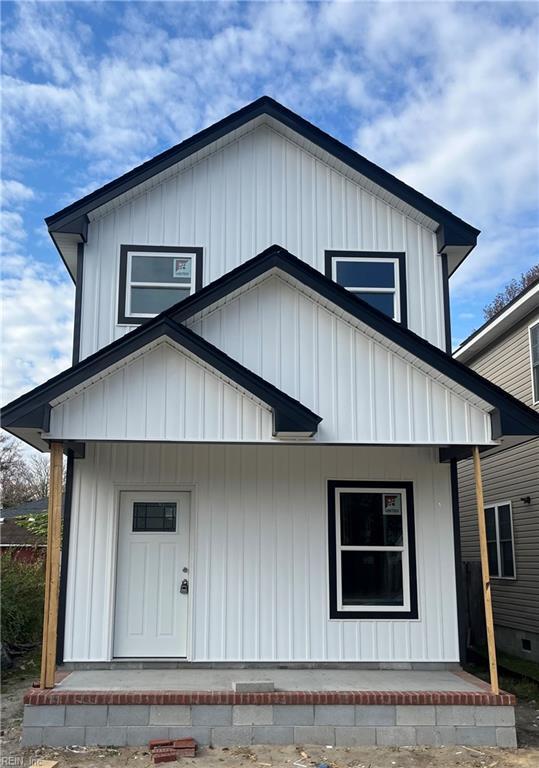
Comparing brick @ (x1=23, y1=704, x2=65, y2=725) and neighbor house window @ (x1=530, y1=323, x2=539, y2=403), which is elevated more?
neighbor house window @ (x1=530, y1=323, x2=539, y2=403)

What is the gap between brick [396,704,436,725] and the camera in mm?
7109

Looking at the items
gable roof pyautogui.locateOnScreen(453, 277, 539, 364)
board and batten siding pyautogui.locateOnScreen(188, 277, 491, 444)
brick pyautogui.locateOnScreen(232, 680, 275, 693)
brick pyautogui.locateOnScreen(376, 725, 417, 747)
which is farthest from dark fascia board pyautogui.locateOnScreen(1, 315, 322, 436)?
gable roof pyautogui.locateOnScreen(453, 277, 539, 364)

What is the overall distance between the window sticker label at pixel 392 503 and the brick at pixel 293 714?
9.36ft

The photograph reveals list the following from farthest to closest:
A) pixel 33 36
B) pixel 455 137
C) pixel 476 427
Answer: pixel 455 137 < pixel 33 36 < pixel 476 427

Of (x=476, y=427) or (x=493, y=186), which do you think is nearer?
(x=476, y=427)

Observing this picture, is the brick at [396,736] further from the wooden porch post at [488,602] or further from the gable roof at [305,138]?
the gable roof at [305,138]

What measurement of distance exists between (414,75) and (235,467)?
680cm

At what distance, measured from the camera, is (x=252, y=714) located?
7020 mm

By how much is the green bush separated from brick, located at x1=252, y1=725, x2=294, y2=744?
20.2 ft

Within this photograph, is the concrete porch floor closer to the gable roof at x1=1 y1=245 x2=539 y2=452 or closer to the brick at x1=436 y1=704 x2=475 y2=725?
the brick at x1=436 y1=704 x2=475 y2=725

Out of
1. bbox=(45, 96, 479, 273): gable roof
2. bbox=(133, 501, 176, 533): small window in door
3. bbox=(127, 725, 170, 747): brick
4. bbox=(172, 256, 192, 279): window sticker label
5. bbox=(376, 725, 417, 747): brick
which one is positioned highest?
bbox=(45, 96, 479, 273): gable roof

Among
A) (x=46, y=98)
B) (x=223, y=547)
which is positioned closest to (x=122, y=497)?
(x=223, y=547)

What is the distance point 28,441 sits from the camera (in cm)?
782

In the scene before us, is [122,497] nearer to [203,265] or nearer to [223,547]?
[223,547]
